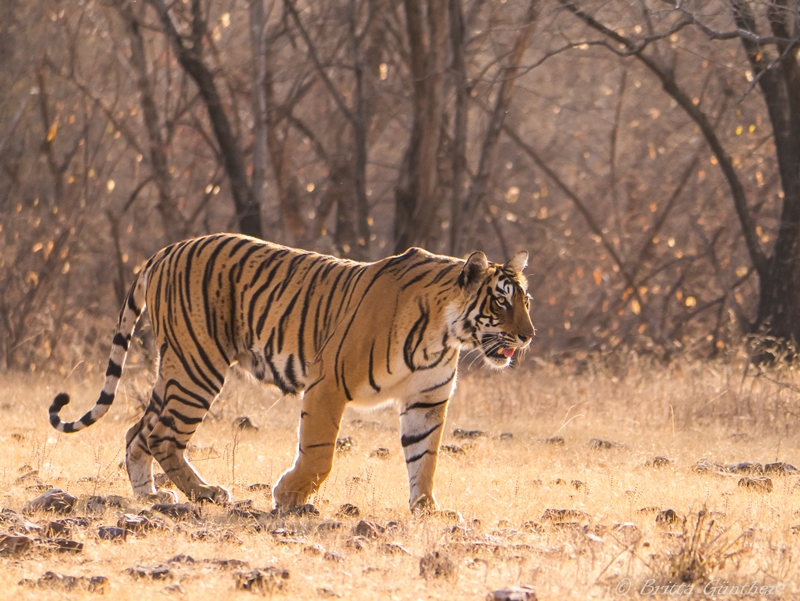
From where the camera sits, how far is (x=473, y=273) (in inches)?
217

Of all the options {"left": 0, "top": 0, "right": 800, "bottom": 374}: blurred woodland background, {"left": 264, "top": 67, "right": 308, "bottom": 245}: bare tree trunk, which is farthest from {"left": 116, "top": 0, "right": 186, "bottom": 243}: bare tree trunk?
{"left": 264, "top": 67, "right": 308, "bottom": 245}: bare tree trunk

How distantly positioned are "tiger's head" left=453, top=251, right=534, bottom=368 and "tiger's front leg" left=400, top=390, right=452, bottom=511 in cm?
36

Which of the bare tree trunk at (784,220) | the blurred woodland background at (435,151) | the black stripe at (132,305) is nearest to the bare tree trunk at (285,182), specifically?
the blurred woodland background at (435,151)

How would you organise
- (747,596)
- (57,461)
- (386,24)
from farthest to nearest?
(386,24) → (57,461) → (747,596)

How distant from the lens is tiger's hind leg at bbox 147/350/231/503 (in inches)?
234

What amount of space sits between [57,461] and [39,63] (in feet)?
29.2

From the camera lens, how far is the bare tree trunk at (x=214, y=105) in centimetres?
1256

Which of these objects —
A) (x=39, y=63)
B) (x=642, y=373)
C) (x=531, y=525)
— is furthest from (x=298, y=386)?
(x=39, y=63)

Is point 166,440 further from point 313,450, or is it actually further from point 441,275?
point 441,275

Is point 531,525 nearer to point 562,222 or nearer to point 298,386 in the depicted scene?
point 298,386

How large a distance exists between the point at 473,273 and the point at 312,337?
0.92 m

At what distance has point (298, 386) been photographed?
19.3 feet

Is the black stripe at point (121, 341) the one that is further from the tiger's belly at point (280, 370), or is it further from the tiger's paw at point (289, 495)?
the tiger's paw at point (289, 495)

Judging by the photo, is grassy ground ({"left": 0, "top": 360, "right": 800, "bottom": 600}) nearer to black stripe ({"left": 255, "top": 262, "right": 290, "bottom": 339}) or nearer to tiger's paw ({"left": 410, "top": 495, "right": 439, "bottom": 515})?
tiger's paw ({"left": 410, "top": 495, "right": 439, "bottom": 515})
